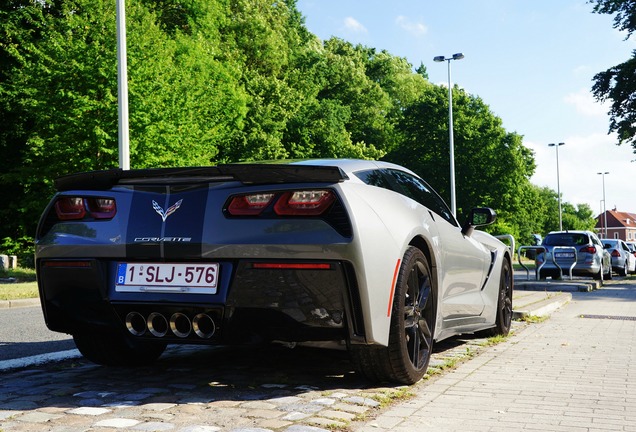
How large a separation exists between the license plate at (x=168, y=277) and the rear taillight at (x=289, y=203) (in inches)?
14.0

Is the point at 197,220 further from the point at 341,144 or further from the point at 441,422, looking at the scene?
the point at 341,144

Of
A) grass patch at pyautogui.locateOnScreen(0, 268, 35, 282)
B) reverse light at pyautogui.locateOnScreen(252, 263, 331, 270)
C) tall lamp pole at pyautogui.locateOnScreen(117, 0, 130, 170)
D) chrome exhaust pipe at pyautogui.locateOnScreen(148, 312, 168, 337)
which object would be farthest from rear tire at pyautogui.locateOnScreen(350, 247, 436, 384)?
grass patch at pyautogui.locateOnScreen(0, 268, 35, 282)

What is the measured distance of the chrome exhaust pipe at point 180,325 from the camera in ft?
14.0

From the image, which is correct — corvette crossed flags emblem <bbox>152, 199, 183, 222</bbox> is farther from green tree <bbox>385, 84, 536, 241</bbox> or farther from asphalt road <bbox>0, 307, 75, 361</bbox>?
green tree <bbox>385, 84, 536, 241</bbox>

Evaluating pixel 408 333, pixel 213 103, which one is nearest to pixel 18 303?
pixel 408 333

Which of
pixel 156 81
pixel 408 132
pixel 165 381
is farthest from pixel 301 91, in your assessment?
pixel 165 381

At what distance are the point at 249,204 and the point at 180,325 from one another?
80 centimetres

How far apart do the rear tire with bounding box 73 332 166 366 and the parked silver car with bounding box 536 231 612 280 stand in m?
18.0

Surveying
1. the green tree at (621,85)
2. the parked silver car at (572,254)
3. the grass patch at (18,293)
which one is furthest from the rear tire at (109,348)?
the green tree at (621,85)

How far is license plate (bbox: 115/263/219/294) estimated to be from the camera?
4.17m

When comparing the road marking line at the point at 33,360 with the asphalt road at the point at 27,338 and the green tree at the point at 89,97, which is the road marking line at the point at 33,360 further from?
the green tree at the point at 89,97

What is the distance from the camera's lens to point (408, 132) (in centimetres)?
5038

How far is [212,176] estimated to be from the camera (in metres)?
4.34

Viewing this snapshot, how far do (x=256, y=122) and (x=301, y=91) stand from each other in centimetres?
679
